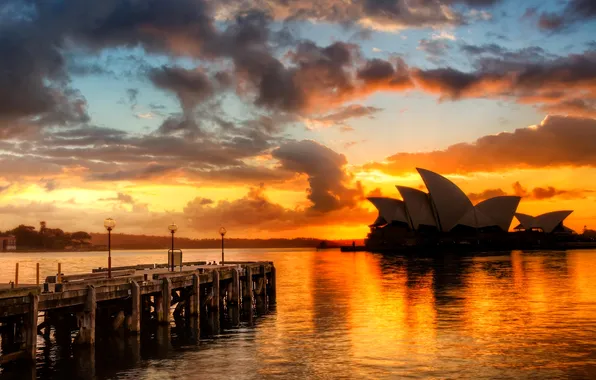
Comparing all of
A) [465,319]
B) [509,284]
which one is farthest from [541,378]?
[509,284]

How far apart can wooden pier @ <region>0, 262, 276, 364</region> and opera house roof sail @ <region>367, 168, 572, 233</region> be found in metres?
113

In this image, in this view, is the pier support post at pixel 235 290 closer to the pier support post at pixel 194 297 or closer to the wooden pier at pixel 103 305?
the wooden pier at pixel 103 305

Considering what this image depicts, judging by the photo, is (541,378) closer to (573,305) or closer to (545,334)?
(545,334)

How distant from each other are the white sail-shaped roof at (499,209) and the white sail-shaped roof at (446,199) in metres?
10.1

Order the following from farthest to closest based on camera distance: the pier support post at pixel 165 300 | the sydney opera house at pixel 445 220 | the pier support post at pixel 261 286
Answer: the sydney opera house at pixel 445 220 → the pier support post at pixel 261 286 → the pier support post at pixel 165 300

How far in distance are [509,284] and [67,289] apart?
47.9 m

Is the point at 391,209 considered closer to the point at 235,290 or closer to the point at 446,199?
the point at 446,199

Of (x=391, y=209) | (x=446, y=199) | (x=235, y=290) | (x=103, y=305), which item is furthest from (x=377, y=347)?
(x=391, y=209)

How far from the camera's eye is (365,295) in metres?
54.3

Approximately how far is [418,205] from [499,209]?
25113 mm

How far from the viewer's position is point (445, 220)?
539 feet

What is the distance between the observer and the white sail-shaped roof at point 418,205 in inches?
6506

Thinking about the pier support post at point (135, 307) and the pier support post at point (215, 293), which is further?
the pier support post at point (215, 293)

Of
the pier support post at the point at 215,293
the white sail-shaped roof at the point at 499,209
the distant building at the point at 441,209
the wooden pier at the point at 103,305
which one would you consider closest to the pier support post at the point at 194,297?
the wooden pier at the point at 103,305
